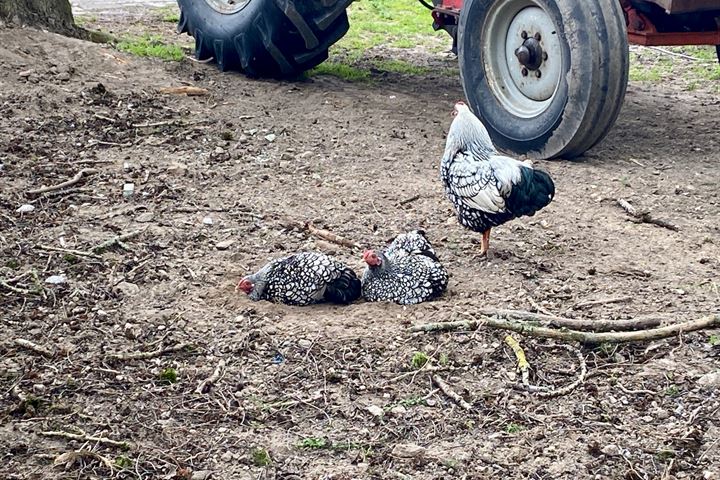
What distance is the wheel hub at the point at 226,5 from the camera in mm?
9080

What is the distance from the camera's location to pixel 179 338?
4.32 metres

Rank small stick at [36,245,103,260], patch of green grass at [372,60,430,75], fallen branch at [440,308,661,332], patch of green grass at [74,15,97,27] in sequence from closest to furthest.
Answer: fallen branch at [440,308,661,332] < small stick at [36,245,103,260] < patch of green grass at [372,60,430,75] < patch of green grass at [74,15,97,27]

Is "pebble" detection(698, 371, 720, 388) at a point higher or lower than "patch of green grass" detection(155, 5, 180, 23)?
higher

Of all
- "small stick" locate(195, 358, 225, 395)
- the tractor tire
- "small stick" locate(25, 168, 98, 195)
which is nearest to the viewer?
"small stick" locate(195, 358, 225, 395)

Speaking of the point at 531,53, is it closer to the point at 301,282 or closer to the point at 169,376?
the point at 301,282

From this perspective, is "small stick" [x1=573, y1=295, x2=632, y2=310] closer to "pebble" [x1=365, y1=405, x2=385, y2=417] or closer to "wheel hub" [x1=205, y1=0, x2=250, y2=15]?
"pebble" [x1=365, y1=405, x2=385, y2=417]

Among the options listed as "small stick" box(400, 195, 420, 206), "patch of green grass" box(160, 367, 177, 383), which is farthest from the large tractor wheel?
"patch of green grass" box(160, 367, 177, 383)

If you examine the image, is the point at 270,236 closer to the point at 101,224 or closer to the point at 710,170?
the point at 101,224

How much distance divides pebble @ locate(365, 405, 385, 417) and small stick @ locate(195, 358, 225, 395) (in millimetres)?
623

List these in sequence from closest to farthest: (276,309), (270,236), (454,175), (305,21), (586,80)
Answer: (276,309), (454,175), (270,236), (586,80), (305,21)

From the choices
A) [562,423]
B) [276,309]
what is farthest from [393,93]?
[562,423]

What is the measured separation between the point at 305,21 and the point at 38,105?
2.31 metres

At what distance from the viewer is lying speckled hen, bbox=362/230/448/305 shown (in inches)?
184

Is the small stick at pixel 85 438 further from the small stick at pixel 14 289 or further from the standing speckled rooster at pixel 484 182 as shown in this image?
the standing speckled rooster at pixel 484 182
